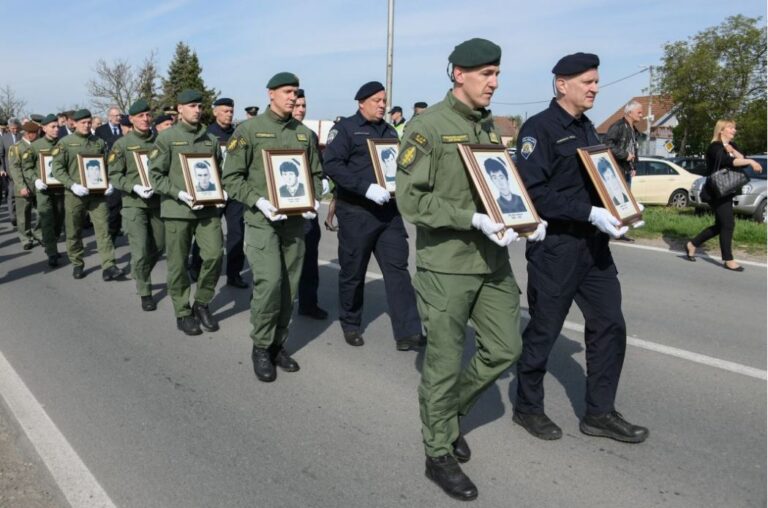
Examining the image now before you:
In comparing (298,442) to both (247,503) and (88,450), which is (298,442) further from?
(88,450)

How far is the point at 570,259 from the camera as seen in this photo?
11.6ft

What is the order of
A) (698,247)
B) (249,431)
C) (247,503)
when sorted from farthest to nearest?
(698,247) → (249,431) → (247,503)

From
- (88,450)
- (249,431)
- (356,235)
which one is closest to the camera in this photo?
(88,450)

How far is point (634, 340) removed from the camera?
5.57 metres

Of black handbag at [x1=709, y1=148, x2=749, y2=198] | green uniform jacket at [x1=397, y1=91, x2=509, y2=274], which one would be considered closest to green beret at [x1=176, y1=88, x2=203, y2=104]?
green uniform jacket at [x1=397, y1=91, x2=509, y2=274]

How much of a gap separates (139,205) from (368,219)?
2786mm

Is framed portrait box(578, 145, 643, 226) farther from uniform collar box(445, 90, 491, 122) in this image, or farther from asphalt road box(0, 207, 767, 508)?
asphalt road box(0, 207, 767, 508)

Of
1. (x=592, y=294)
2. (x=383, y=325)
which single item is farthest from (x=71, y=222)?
(x=592, y=294)

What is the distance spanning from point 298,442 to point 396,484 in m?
0.71

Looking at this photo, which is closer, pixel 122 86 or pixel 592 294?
pixel 592 294

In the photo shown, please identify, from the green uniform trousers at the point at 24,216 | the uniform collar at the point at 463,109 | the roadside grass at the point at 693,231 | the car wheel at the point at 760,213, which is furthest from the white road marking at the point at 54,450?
the car wheel at the point at 760,213

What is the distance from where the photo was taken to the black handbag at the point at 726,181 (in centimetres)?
845

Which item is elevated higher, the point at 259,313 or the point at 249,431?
the point at 259,313

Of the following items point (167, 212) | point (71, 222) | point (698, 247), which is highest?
point (167, 212)
